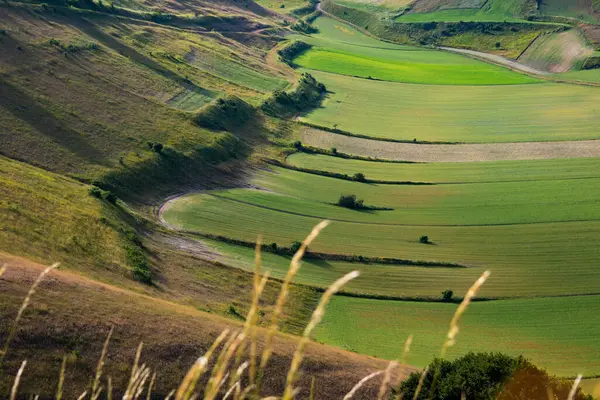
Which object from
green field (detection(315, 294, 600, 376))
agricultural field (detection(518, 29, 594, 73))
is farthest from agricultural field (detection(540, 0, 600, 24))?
green field (detection(315, 294, 600, 376))

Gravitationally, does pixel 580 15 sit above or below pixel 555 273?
above

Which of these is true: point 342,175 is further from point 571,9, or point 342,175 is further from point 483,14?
point 483,14

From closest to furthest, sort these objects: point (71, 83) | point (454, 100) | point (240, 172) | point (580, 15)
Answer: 1. point (240, 172)
2. point (71, 83)
3. point (454, 100)
4. point (580, 15)

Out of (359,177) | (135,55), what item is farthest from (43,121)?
(359,177)

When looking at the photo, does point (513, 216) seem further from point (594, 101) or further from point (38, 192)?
point (594, 101)

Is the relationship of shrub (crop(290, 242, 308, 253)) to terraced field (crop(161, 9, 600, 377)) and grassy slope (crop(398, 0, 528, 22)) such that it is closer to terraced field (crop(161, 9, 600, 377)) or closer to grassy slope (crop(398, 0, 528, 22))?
terraced field (crop(161, 9, 600, 377))

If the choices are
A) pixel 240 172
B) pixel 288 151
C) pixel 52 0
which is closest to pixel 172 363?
pixel 240 172

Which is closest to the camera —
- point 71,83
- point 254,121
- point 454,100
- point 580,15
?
point 71,83
